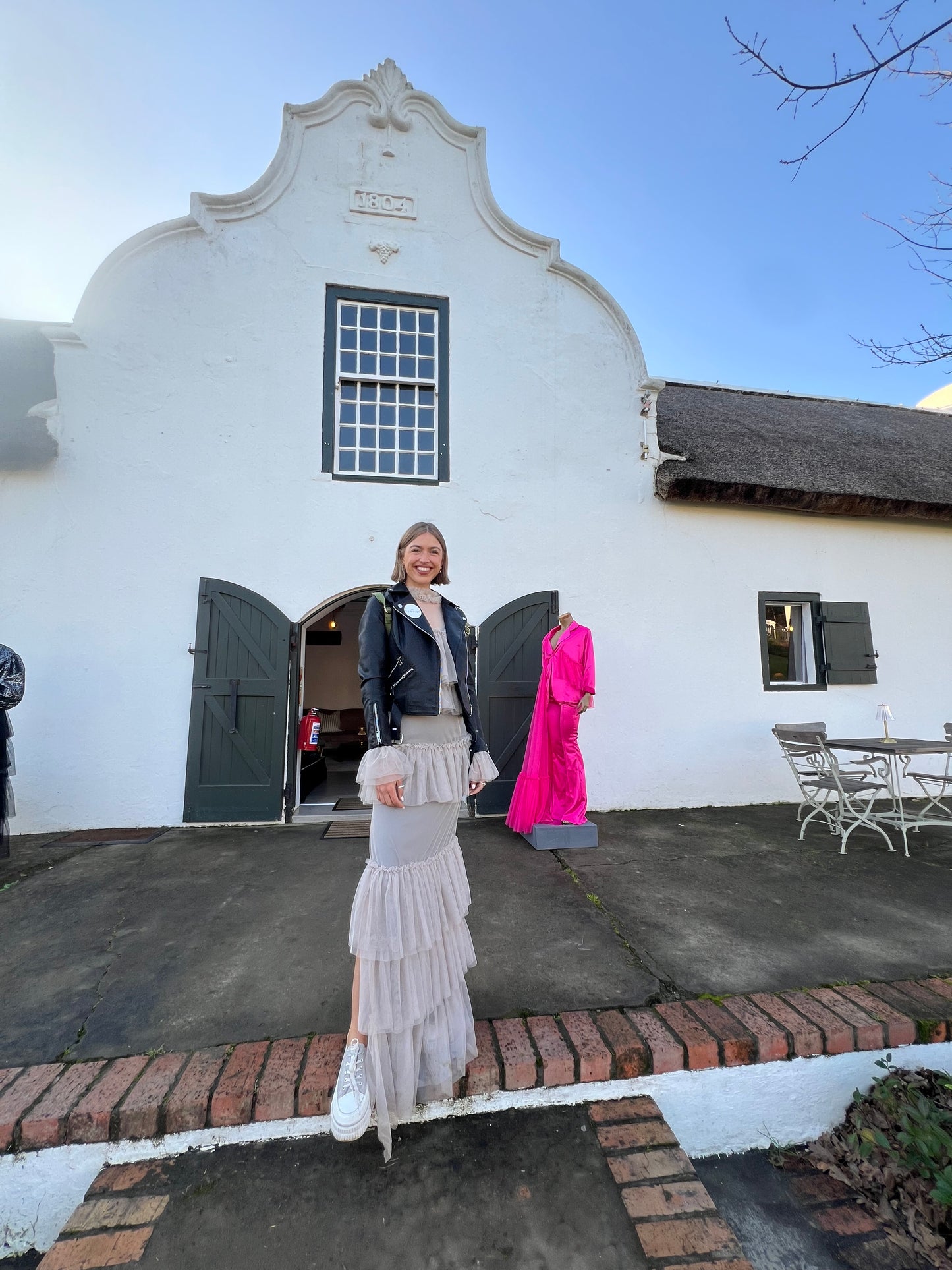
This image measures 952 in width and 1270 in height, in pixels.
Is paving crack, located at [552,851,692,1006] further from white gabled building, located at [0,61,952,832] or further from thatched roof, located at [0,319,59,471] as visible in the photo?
thatched roof, located at [0,319,59,471]

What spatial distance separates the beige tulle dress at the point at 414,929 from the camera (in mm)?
1640

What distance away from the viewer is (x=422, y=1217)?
1.39 m

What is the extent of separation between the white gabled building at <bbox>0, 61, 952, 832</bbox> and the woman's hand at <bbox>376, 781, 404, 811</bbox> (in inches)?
134

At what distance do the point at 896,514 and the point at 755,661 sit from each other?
2.53 m

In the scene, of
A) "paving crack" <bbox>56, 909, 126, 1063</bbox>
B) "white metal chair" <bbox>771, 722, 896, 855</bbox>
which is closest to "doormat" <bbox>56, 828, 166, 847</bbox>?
"paving crack" <bbox>56, 909, 126, 1063</bbox>

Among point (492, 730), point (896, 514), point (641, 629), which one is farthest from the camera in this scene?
point (896, 514)

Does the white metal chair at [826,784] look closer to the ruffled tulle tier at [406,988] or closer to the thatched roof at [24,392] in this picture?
the ruffled tulle tier at [406,988]

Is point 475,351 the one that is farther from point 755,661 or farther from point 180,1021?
point 180,1021

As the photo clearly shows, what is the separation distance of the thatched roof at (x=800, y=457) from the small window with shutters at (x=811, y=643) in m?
1.10

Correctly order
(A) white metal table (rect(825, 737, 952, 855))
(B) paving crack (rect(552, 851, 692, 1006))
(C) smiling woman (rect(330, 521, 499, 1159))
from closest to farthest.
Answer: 1. (C) smiling woman (rect(330, 521, 499, 1159))
2. (B) paving crack (rect(552, 851, 692, 1006))
3. (A) white metal table (rect(825, 737, 952, 855))

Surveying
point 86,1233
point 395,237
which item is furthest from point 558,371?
point 86,1233

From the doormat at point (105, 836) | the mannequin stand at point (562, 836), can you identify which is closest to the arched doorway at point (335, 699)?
the doormat at point (105, 836)

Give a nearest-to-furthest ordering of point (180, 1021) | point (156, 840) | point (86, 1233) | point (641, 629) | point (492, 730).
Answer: point (86, 1233) → point (180, 1021) → point (156, 840) → point (492, 730) → point (641, 629)

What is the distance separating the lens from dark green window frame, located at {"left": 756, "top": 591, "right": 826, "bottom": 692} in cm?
576
